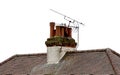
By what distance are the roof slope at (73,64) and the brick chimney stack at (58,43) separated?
1.63 ft

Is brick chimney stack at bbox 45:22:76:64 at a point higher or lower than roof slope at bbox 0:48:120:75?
higher

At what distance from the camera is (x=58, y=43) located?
38812 mm

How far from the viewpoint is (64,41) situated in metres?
39.2

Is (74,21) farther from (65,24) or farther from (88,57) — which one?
(88,57)

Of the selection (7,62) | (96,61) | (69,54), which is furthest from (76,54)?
(7,62)

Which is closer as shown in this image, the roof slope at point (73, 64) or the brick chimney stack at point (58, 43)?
the roof slope at point (73, 64)

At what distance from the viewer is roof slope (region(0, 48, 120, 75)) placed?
1335 inches

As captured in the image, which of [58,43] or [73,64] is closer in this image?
[73,64]

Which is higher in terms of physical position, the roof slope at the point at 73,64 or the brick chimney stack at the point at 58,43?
the brick chimney stack at the point at 58,43

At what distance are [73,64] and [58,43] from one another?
3.08 m

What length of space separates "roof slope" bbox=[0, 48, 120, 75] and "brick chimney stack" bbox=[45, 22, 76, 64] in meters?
0.50

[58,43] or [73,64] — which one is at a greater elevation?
[58,43]

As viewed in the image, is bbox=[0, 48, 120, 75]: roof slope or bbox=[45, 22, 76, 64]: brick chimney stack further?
bbox=[45, 22, 76, 64]: brick chimney stack

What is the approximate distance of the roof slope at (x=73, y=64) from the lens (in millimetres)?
33906
